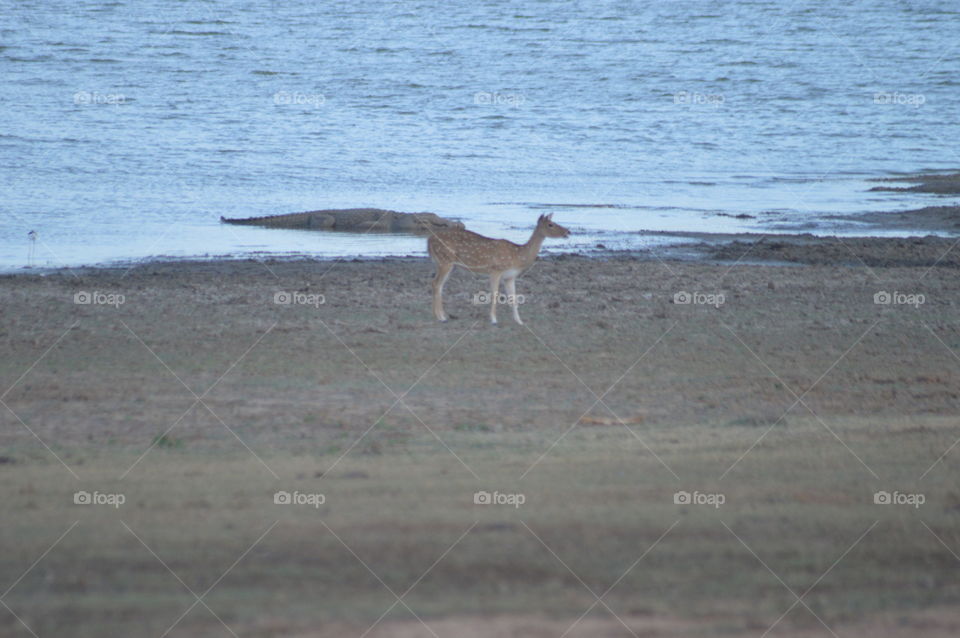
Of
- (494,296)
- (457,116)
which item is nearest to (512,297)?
(494,296)

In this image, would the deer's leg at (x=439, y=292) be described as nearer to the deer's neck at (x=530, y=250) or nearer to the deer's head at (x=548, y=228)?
the deer's neck at (x=530, y=250)

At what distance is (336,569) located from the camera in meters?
6.00

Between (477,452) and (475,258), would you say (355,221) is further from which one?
(477,452)

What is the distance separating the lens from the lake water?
24.3m

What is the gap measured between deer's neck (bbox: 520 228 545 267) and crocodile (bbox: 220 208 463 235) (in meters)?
7.61

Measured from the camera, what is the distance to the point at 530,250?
14.4m

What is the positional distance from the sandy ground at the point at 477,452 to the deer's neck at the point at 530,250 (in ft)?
2.18

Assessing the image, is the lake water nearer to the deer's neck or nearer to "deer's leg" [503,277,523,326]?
the deer's neck

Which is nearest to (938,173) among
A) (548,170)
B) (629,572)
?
(548,170)

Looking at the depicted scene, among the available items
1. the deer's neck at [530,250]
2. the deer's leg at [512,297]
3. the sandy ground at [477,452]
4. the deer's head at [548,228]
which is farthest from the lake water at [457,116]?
the sandy ground at [477,452]

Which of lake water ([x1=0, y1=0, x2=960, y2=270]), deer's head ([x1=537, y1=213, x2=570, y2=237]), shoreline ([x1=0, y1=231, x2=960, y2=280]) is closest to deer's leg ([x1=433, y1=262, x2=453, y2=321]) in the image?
deer's head ([x1=537, y1=213, x2=570, y2=237])

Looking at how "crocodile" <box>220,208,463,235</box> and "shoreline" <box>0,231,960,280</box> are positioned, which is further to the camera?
"crocodile" <box>220,208,463,235</box>

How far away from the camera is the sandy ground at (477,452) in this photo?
18.8ft

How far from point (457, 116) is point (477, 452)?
33544mm
